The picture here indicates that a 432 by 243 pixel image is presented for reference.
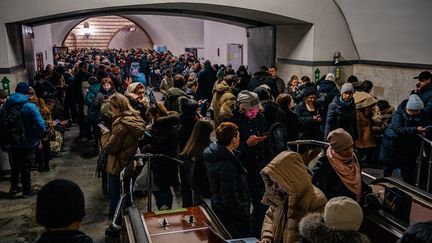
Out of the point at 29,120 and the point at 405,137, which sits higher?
the point at 29,120

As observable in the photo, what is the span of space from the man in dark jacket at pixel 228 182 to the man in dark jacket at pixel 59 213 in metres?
1.63

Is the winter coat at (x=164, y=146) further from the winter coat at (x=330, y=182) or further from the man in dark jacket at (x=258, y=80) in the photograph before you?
the man in dark jacket at (x=258, y=80)

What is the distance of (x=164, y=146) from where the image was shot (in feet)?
16.0

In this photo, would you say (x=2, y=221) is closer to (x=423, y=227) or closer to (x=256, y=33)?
(x=423, y=227)

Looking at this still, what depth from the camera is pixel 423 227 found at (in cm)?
187

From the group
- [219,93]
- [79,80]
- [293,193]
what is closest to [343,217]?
[293,193]

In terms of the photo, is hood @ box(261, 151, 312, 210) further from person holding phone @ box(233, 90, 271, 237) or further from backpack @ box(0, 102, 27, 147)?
backpack @ box(0, 102, 27, 147)

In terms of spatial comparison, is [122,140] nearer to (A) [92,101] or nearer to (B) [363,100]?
(A) [92,101]

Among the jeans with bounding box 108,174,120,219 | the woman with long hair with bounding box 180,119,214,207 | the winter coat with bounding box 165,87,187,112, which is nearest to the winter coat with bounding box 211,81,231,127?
the winter coat with bounding box 165,87,187,112

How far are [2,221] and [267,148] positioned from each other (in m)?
3.58

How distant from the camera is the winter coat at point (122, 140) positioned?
481 centimetres

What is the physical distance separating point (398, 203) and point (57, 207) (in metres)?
2.48

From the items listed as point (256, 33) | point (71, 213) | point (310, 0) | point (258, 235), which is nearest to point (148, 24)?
point (256, 33)

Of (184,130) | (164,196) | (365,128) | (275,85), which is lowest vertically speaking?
(164,196)
